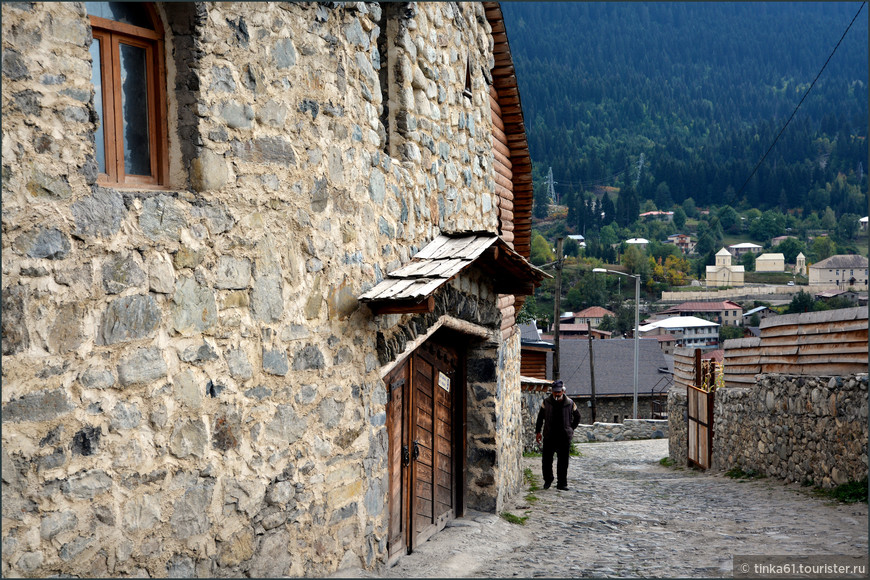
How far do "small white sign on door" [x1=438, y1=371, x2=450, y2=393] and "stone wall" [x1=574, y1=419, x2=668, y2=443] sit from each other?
19.6 m

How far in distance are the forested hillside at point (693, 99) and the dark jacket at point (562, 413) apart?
303 feet

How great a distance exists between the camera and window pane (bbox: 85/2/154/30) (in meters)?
3.89

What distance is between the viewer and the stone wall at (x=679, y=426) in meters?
15.7

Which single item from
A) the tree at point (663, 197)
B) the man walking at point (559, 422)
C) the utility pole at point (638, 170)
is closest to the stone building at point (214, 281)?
the man walking at point (559, 422)

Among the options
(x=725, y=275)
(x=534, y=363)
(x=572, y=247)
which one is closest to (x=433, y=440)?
(x=534, y=363)

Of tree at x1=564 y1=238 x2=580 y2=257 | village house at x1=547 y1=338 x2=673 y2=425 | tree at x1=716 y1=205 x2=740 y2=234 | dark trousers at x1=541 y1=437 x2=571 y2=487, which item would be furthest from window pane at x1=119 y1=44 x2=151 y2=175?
tree at x1=716 y1=205 x2=740 y2=234

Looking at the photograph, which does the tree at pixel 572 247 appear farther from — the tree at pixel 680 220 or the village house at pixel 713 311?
the village house at pixel 713 311

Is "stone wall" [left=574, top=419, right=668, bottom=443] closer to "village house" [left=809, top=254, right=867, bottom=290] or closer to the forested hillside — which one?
"village house" [left=809, top=254, right=867, bottom=290]

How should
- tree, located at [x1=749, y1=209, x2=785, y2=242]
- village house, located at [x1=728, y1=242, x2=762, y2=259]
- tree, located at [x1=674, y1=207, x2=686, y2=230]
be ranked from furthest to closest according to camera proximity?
1. tree, located at [x1=674, y1=207, x2=686, y2=230]
2. tree, located at [x1=749, y1=209, x2=785, y2=242]
3. village house, located at [x1=728, y1=242, x2=762, y2=259]

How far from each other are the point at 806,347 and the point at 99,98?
8602 mm

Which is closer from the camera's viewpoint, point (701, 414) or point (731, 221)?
point (701, 414)

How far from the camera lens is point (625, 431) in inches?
1076

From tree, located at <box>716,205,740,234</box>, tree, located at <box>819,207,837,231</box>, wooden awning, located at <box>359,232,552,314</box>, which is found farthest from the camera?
tree, located at <box>716,205,740,234</box>

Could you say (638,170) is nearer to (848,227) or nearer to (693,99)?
(693,99)
